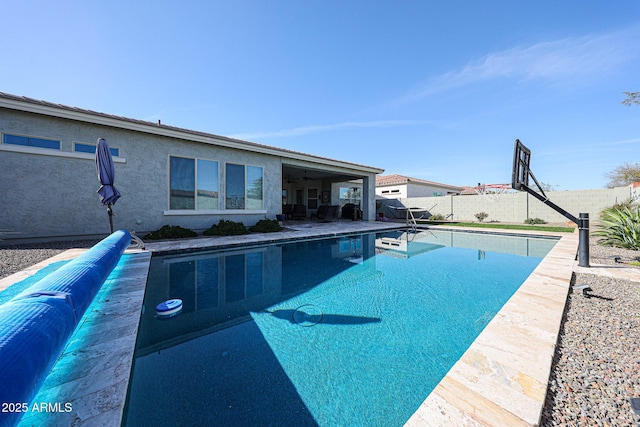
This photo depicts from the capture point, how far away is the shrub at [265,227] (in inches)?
393

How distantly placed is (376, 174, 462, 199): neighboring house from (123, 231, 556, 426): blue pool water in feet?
59.5

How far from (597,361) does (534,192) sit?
477cm

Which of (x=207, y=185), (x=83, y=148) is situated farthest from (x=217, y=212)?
(x=83, y=148)

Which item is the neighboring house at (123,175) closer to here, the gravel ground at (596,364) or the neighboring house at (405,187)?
the gravel ground at (596,364)

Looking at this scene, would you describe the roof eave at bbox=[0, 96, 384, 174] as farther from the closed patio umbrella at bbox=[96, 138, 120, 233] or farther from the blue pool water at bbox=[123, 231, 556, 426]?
the blue pool water at bbox=[123, 231, 556, 426]

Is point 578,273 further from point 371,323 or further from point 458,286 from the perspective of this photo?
point 371,323

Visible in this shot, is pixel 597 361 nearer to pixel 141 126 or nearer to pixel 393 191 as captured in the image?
pixel 141 126

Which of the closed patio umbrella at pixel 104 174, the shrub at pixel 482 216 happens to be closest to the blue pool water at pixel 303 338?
the closed patio umbrella at pixel 104 174

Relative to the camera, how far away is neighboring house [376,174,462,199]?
23.5 m

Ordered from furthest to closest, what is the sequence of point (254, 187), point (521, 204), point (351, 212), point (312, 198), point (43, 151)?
point (312, 198) → point (351, 212) → point (521, 204) → point (254, 187) → point (43, 151)

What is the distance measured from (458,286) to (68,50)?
1251 cm

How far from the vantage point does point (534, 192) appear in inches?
222

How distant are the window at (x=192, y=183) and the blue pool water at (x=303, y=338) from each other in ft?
11.2

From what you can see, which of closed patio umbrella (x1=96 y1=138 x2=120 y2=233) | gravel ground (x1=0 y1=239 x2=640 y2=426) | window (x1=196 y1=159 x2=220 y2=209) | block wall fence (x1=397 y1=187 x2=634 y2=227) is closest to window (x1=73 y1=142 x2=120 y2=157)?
closed patio umbrella (x1=96 y1=138 x2=120 y2=233)
